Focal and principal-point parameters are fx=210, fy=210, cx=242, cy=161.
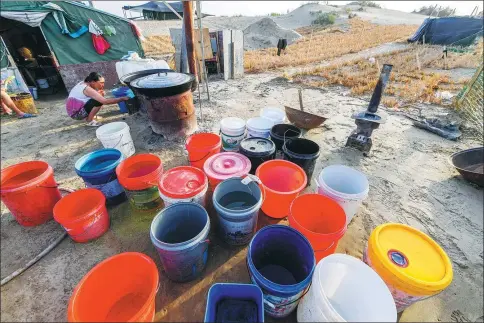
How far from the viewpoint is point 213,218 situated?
329cm

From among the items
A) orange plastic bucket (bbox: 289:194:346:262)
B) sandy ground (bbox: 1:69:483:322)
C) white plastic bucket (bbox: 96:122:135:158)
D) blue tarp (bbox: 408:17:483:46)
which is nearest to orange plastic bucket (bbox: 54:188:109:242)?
sandy ground (bbox: 1:69:483:322)

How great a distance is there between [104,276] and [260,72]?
35.2 ft

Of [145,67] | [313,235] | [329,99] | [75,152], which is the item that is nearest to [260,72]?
[329,99]

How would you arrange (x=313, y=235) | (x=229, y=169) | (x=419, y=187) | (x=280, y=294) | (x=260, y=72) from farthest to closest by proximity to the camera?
(x=260, y=72) < (x=419, y=187) < (x=229, y=169) < (x=313, y=235) < (x=280, y=294)

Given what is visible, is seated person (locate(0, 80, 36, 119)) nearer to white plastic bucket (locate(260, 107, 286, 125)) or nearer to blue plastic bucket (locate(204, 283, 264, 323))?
white plastic bucket (locate(260, 107, 286, 125))

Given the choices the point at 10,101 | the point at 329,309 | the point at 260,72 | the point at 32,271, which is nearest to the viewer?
the point at 329,309

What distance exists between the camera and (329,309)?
1549mm

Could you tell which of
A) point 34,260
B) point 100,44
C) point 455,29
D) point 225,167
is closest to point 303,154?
point 225,167

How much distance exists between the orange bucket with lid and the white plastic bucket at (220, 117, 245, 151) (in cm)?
267

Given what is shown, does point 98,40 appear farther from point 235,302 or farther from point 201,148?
point 235,302

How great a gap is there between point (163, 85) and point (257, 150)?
2.40m

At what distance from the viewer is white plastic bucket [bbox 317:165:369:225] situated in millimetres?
2697

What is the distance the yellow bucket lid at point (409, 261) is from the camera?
1.78m

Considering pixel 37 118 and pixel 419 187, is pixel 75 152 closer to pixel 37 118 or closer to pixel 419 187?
pixel 37 118
